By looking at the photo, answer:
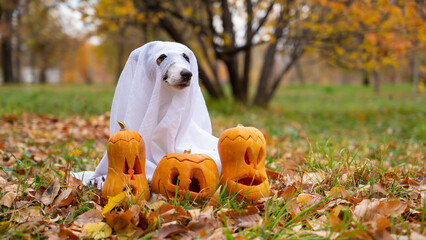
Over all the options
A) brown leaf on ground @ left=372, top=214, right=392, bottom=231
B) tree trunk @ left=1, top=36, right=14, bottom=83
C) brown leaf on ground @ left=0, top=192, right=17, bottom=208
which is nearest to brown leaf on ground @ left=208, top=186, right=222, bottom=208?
brown leaf on ground @ left=372, top=214, right=392, bottom=231

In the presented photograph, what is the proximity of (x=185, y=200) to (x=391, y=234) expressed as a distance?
1.04 m

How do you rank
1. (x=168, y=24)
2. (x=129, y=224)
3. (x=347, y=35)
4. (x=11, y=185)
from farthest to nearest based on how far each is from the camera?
(x=168, y=24) < (x=347, y=35) < (x=11, y=185) < (x=129, y=224)

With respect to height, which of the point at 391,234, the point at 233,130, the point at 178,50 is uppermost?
the point at 178,50

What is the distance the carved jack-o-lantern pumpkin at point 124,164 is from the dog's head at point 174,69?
381mm

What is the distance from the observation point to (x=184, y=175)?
1.96 metres

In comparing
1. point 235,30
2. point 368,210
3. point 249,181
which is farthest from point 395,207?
point 235,30

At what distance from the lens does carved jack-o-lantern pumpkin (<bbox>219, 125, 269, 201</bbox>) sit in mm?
1992

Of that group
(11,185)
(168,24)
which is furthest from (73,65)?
Result: (11,185)

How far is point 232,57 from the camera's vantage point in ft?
27.1

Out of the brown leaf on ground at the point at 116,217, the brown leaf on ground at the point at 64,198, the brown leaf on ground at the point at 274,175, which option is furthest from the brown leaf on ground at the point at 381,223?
the brown leaf on ground at the point at 64,198

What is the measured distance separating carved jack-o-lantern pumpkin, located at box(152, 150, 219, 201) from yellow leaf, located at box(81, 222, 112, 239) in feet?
1.38

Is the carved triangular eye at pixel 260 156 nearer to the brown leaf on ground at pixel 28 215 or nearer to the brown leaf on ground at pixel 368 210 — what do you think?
the brown leaf on ground at pixel 368 210

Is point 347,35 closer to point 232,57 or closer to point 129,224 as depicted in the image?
point 232,57

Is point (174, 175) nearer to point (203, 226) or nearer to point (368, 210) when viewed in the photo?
point (203, 226)
